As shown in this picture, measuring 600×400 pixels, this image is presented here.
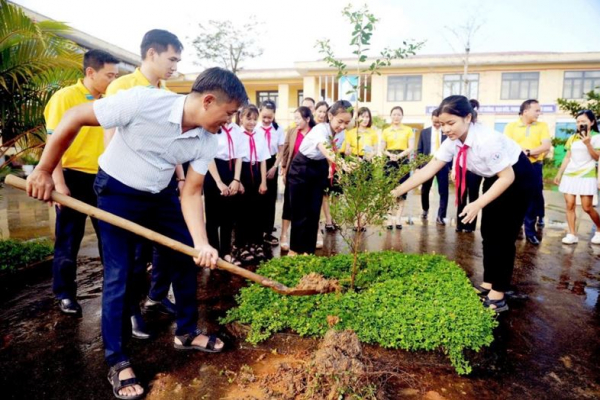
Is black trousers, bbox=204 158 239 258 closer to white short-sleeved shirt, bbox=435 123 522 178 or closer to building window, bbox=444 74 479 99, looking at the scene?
white short-sleeved shirt, bbox=435 123 522 178

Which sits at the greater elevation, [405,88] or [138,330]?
[405,88]

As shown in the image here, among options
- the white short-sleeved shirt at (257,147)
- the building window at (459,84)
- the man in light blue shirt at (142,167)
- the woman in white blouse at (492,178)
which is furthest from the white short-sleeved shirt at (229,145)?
the building window at (459,84)

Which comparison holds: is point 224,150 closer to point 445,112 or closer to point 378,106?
point 445,112

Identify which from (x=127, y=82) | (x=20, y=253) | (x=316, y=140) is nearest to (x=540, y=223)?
(x=316, y=140)

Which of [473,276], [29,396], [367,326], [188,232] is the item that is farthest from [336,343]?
[473,276]

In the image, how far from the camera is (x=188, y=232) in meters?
2.99

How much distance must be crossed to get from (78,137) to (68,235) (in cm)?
88

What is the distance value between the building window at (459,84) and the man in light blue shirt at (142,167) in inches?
1012

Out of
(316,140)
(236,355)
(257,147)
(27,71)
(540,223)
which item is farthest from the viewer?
A: (540,223)

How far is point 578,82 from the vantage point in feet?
79.9

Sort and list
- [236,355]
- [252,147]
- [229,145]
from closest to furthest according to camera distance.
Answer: [236,355], [229,145], [252,147]

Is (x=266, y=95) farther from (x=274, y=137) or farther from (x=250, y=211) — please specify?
(x=250, y=211)

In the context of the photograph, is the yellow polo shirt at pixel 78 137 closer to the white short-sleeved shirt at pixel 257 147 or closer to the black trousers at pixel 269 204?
the white short-sleeved shirt at pixel 257 147

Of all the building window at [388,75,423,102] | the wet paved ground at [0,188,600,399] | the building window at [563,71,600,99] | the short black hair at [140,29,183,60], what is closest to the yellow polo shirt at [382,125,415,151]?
the wet paved ground at [0,188,600,399]
